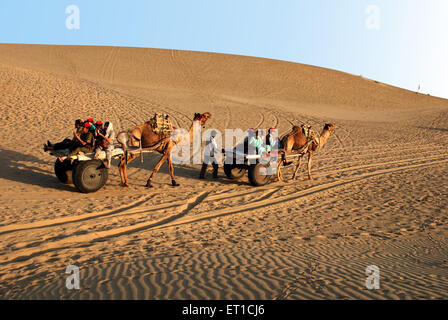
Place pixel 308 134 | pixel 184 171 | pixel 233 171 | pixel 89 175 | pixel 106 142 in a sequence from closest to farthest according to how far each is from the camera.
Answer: pixel 89 175
pixel 106 142
pixel 308 134
pixel 233 171
pixel 184 171

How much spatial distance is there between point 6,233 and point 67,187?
3463 mm

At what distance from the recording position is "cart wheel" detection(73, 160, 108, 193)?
8930mm

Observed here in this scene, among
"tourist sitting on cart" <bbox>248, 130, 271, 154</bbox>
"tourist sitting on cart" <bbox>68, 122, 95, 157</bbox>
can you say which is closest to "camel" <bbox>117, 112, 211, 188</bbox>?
"tourist sitting on cart" <bbox>68, 122, 95, 157</bbox>

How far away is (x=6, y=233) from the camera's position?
6.41 metres

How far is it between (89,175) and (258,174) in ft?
15.0

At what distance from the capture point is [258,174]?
10.6 meters

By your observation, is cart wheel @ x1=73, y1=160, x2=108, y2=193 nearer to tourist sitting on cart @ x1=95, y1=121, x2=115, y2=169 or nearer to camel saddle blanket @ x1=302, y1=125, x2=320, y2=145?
tourist sitting on cart @ x1=95, y1=121, x2=115, y2=169

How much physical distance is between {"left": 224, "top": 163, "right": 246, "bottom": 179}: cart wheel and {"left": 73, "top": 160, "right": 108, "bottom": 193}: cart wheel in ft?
11.9

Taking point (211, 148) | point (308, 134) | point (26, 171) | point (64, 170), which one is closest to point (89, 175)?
point (64, 170)

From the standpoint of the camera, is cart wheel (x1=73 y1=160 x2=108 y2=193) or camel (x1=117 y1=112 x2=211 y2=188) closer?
cart wheel (x1=73 y1=160 x2=108 y2=193)

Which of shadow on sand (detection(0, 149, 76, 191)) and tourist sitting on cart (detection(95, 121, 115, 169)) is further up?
tourist sitting on cart (detection(95, 121, 115, 169))

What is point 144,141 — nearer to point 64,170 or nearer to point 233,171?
point 64,170

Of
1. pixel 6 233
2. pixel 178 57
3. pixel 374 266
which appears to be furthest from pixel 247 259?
pixel 178 57

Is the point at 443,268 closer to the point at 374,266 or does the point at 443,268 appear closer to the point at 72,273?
the point at 374,266
